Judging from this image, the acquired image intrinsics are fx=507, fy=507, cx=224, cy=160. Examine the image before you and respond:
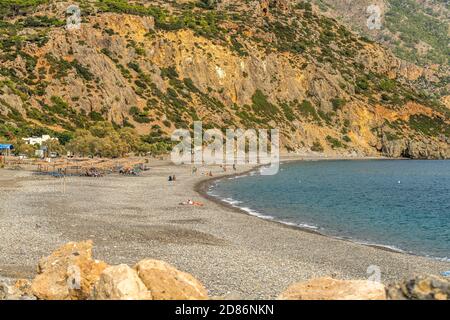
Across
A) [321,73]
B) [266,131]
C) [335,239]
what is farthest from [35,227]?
[321,73]

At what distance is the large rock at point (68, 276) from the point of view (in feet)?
31.3

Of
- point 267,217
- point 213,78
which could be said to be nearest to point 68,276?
point 267,217

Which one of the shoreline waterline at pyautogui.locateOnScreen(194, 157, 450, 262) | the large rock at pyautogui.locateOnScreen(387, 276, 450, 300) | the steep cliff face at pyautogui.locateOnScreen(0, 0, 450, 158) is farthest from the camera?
the steep cliff face at pyautogui.locateOnScreen(0, 0, 450, 158)

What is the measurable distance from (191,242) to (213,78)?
11037cm

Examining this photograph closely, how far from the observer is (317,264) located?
2125 cm

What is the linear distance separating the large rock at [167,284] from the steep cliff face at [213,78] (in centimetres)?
7684

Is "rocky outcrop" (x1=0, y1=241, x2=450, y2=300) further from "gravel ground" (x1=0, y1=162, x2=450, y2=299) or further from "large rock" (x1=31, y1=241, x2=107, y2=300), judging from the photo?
"gravel ground" (x1=0, y1=162, x2=450, y2=299)

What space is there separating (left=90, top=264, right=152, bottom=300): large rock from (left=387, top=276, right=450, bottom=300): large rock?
3699 millimetres

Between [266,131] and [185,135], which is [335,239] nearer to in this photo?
[185,135]

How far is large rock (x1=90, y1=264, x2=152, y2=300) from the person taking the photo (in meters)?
7.59

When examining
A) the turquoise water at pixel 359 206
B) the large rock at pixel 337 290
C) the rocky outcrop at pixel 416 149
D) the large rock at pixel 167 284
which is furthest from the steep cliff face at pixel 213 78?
the large rock at pixel 337 290

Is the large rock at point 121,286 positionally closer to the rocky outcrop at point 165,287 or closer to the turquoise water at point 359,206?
the rocky outcrop at point 165,287

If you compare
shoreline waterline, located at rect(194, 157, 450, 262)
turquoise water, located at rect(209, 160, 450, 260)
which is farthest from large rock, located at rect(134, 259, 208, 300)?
turquoise water, located at rect(209, 160, 450, 260)

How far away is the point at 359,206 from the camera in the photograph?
4581 cm
